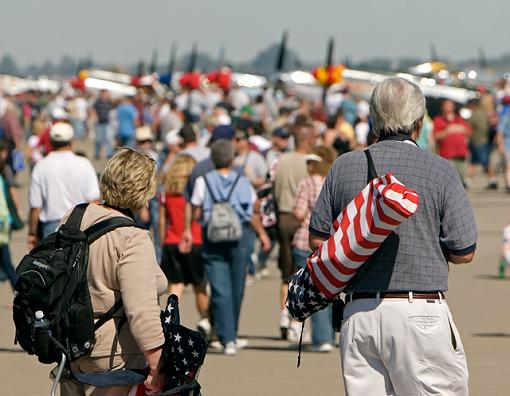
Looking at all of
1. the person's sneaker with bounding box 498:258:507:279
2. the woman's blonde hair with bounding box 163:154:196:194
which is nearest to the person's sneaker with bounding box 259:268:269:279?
the person's sneaker with bounding box 498:258:507:279

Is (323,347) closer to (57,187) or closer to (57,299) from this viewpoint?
(57,187)

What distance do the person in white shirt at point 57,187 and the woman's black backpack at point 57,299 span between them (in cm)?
583

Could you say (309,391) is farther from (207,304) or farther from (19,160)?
(19,160)

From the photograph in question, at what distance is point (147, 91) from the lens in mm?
35312

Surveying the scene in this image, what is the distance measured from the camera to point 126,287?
17.7 feet

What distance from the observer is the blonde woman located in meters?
5.41

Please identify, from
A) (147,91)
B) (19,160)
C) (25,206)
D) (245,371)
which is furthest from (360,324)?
(147,91)

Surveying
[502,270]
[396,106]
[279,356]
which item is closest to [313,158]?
[279,356]

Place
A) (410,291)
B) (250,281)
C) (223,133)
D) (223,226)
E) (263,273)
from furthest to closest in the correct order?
(263,273) → (250,281) → (223,133) → (223,226) → (410,291)

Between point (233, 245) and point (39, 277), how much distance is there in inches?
219

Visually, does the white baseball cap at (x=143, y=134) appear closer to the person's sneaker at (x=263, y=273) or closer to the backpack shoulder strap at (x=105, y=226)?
the person's sneaker at (x=263, y=273)

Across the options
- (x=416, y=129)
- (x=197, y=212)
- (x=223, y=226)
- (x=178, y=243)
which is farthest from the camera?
(x=178, y=243)

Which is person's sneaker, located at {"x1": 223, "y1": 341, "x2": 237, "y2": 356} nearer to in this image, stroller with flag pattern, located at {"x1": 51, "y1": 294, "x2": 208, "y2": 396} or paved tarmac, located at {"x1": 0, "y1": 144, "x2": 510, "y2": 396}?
paved tarmac, located at {"x1": 0, "y1": 144, "x2": 510, "y2": 396}

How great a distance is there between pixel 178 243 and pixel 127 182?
6432 millimetres
